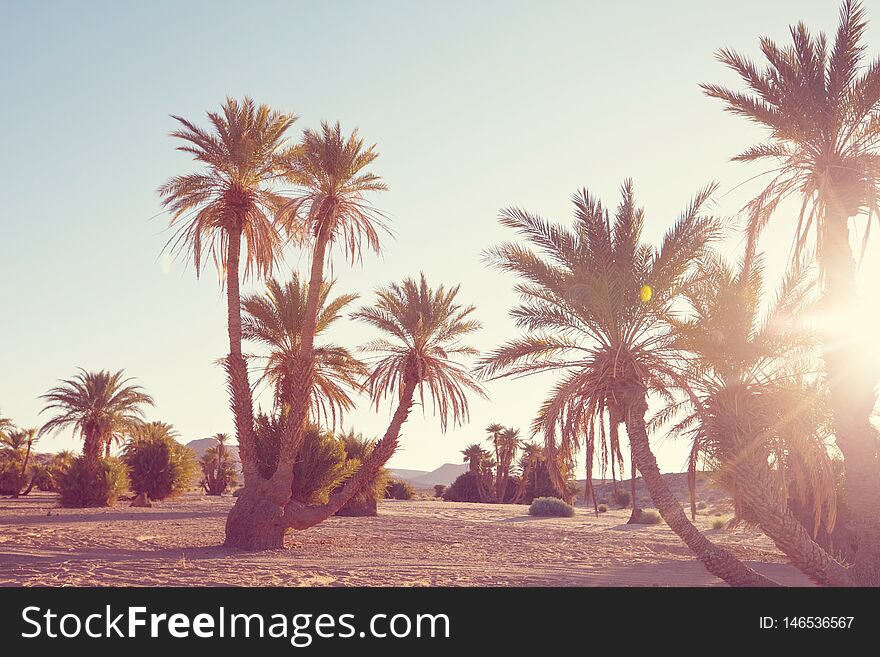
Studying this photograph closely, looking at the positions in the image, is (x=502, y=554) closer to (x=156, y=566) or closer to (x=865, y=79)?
(x=156, y=566)

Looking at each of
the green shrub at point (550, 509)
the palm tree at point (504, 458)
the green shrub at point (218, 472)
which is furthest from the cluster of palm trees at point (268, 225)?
the palm tree at point (504, 458)

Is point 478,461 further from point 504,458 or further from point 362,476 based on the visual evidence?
point 362,476

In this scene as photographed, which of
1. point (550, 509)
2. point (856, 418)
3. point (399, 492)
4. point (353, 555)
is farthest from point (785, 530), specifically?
point (399, 492)

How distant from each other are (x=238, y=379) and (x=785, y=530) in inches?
509

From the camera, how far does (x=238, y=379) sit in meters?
18.8

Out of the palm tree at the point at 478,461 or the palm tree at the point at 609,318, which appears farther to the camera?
the palm tree at the point at 478,461

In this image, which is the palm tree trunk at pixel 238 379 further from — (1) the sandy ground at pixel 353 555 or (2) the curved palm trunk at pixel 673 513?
(2) the curved palm trunk at pixel 673 513

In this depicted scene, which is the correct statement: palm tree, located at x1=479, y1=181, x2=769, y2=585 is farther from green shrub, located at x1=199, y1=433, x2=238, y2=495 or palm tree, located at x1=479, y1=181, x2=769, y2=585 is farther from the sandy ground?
green shrub, located at x1=199, y1=433, x2=238, y2=495

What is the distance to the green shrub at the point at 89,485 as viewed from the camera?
35219 millimetres

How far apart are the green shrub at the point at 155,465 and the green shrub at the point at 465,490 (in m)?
35.4

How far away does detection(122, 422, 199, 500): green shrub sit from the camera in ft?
133

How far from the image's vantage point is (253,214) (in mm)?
19562

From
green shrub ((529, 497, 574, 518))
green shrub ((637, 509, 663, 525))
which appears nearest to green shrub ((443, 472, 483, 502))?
green shrub ((529, 497, 574, 518))

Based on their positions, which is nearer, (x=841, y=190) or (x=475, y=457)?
(x=841, y=190)
